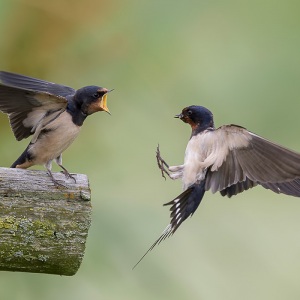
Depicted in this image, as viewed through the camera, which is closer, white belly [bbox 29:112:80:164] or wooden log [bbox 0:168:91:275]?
wooden log [bbox 0:168:91:275]

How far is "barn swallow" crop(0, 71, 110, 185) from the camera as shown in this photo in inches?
71.0

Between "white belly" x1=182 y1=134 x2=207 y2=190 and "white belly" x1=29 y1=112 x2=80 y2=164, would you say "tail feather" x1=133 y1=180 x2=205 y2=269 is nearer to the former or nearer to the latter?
"white belly" x1=182 y1=134 x2=207 y2=190

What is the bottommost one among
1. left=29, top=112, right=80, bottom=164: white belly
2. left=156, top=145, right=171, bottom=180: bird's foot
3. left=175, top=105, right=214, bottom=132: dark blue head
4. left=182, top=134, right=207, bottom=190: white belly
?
left=29, top=112, right=80, bottom=164: white belly

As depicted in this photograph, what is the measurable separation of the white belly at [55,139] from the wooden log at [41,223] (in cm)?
47

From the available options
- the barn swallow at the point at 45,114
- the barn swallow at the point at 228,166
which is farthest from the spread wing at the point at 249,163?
the barn swallow at the point at 45,114

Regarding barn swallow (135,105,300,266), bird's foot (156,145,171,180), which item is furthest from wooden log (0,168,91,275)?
bird's foot (156,145,171,180)

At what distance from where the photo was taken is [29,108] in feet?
5.94

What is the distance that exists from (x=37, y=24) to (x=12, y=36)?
0.27ft

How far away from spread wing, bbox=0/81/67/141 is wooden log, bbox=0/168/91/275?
1.21 ft

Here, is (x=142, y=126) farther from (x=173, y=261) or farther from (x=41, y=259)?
(x=41, y=259)

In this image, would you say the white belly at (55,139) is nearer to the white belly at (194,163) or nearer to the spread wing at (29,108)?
the spread wing at (29,108)

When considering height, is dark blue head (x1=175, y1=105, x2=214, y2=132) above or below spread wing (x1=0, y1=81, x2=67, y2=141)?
above

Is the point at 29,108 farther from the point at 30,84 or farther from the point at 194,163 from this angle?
the point at 194,163

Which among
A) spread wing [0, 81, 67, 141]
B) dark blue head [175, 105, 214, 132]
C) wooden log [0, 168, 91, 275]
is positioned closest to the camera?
wooden log [0, 168, 91, 275]
